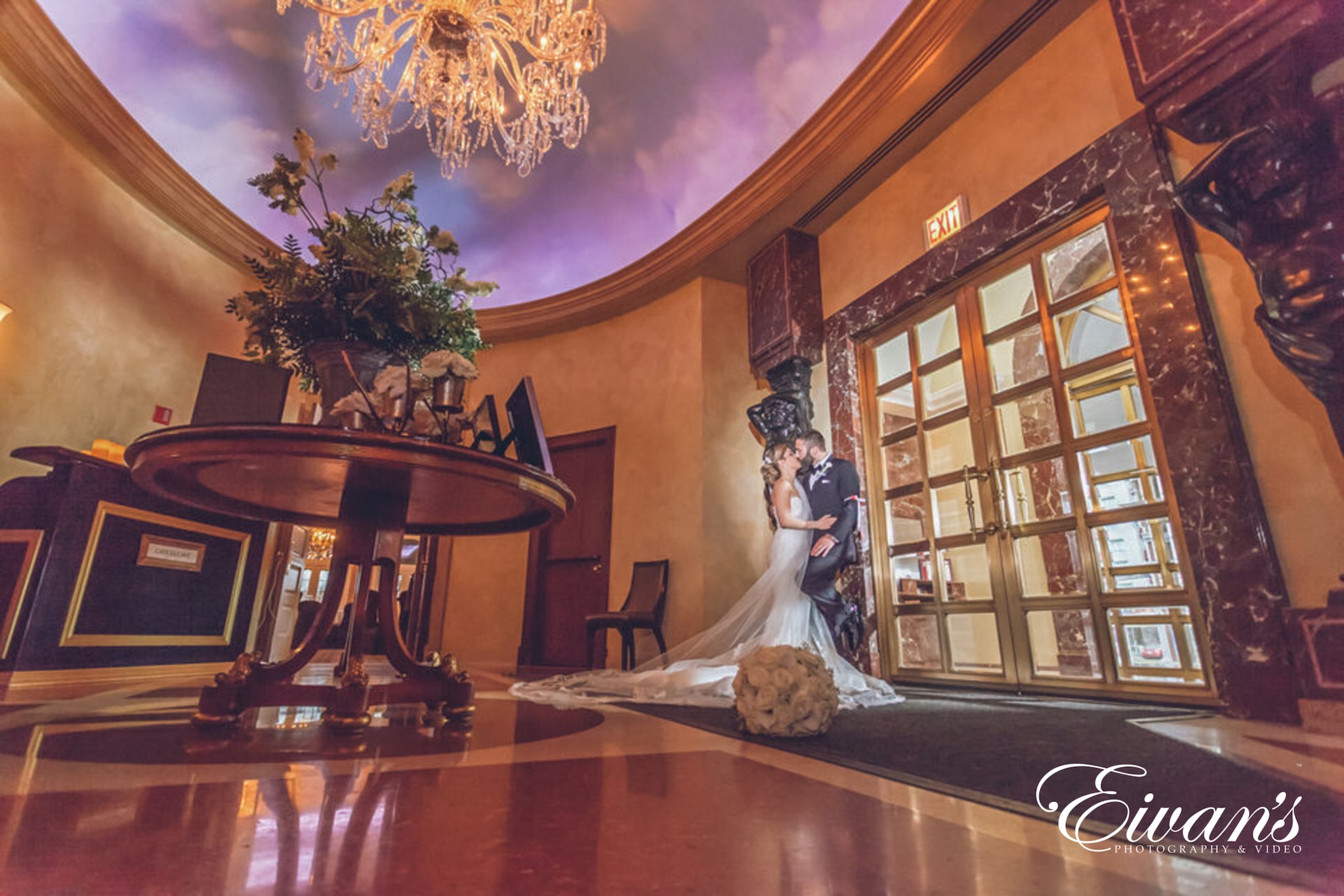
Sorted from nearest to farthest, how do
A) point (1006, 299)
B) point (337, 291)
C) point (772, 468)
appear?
point (337, 291), point (1006, 299), point (772, 468)

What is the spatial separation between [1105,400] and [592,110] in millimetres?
4424

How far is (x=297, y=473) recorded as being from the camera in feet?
5.06

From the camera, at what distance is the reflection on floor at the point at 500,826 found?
676mm

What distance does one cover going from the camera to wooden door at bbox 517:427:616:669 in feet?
17.3

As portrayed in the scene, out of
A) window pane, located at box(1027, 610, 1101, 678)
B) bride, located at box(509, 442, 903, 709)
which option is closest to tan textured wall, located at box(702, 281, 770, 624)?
bride, located at box(509, 442, 903, 709)

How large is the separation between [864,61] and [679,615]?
12.7 feet

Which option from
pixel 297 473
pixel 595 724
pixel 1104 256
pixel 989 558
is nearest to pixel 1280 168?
pixel 1104 256

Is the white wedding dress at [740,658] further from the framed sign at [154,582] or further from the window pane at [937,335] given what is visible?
the framed sign at [154,582]

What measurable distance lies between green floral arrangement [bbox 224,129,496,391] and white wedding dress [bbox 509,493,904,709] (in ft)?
5.35

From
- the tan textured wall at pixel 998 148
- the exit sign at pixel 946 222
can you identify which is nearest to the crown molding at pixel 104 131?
the tan textured wall at pixel 998 148

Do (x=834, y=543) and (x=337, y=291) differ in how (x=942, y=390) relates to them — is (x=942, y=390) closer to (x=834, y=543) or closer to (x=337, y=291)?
(x=834, y=543)

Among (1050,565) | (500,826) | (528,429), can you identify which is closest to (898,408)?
(1050,565)

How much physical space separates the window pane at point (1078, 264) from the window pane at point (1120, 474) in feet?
2.72

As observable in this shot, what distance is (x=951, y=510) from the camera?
11.8ft
